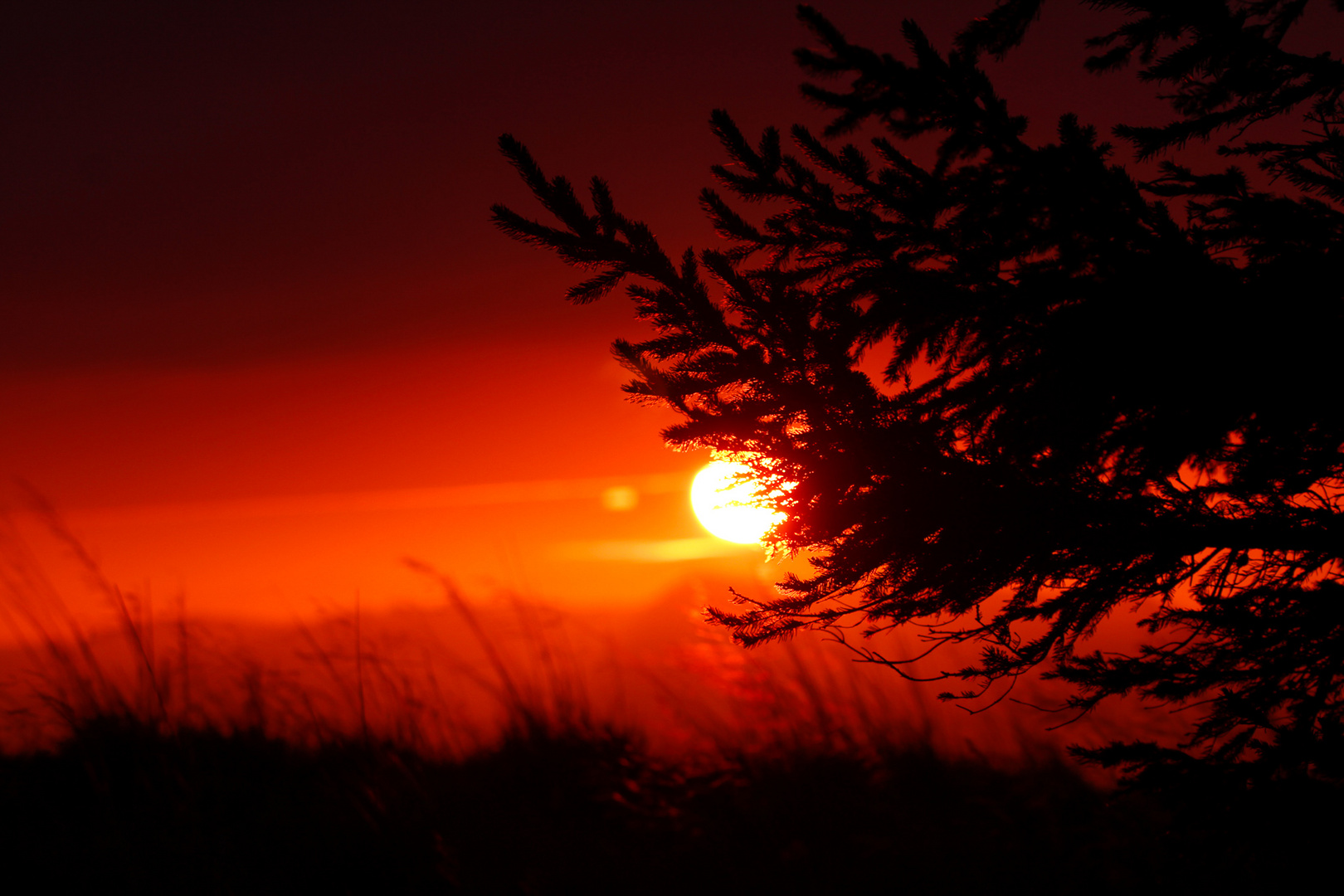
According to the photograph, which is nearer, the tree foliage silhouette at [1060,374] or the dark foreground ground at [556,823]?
the tree foliage silhouette at [1060,374]

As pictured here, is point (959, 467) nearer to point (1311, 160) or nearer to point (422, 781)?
point (1311, 160)

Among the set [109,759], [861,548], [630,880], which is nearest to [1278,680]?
[861,548]

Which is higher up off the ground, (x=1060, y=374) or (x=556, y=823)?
(x=1060, y=374)

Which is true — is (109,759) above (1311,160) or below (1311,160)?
below

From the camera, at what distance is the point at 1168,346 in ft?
6.24

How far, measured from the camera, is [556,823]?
402 cm

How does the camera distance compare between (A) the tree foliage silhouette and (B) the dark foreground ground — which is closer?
(A) the tree foliage silhouette

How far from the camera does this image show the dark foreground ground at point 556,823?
136 inches

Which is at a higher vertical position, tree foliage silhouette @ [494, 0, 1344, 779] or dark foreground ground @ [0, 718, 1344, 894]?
tree foliage silhouette @ [494, 0, 1344, 779]

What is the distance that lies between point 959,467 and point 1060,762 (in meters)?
3.00

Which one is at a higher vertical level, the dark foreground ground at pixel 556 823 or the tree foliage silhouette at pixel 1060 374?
the tree foliage silhouette at pixel 1060 374

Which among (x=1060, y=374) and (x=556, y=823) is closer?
(x=1060, y=374)

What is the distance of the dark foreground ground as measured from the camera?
3.46m

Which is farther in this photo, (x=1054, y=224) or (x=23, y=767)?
(x=23, y=767)
